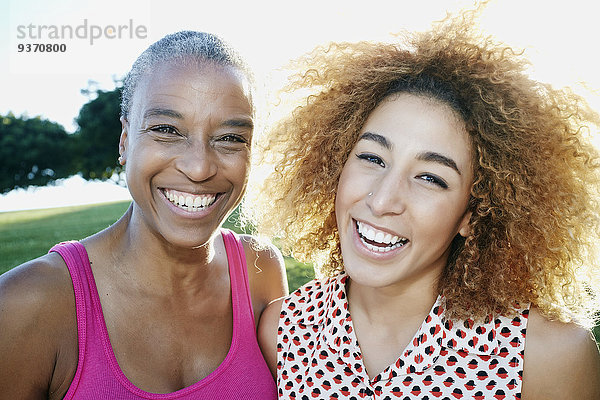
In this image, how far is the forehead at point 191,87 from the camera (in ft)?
9.51

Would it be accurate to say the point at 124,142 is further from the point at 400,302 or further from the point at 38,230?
the point at 38,230

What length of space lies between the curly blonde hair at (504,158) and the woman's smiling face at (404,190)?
13 cm

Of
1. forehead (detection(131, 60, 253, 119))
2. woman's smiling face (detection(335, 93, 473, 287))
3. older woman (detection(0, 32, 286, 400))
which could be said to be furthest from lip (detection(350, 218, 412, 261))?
forehead (detection(131, 60, 253, 119))

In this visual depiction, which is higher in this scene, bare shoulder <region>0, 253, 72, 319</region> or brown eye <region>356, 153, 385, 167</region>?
brown eye <region>356, 153, 385, 167</region>

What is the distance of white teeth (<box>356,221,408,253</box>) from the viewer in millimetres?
2758

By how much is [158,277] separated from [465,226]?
1707mm

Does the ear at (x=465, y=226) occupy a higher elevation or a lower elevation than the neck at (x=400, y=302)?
higher

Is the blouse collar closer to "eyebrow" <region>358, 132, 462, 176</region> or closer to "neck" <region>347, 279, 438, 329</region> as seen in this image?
"neck" <region>347, 279, 438, 329</region>

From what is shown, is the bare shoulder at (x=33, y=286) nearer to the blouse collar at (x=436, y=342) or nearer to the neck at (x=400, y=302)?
the blouse collar at (x=436, y=342)

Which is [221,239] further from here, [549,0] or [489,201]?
[549,0]

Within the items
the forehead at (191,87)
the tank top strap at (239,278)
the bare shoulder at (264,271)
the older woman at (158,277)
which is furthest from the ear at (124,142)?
the bare shoulder at (264,271)

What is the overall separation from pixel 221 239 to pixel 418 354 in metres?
1.51

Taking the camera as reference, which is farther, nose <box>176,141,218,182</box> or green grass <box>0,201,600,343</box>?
green grass <box>0,201,600,343</box>

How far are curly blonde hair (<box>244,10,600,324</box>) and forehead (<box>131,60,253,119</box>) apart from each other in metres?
0.65
